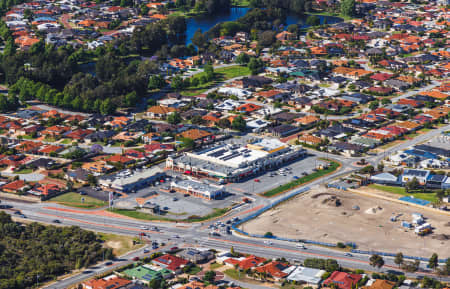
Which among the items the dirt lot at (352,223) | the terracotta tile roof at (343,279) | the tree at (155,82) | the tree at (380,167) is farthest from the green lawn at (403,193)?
the tree at (155,82)

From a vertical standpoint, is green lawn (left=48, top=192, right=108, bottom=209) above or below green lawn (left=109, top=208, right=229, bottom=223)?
below

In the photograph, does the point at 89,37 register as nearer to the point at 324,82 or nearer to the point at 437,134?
the point at 324,82

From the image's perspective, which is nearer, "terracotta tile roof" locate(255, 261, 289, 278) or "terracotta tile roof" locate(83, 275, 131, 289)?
"terracotta tile roof" locate(83, 275, 131, 289)

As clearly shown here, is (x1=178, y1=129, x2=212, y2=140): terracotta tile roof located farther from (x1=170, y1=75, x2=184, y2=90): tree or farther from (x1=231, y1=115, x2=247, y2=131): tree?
(x1=170, y1=75, x2=184, y2=90): tree

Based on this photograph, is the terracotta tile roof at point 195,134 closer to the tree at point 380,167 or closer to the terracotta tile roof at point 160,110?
the terracotta tile roof at point 160,110

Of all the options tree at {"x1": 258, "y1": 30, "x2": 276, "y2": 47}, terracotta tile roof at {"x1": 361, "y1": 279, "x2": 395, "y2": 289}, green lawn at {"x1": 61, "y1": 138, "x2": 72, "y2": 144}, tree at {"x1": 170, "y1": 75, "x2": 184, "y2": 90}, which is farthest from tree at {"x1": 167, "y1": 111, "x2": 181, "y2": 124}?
terracotta tile roof at {"x1": 361, "y1": 279, "x2": 395, "y2": 289}

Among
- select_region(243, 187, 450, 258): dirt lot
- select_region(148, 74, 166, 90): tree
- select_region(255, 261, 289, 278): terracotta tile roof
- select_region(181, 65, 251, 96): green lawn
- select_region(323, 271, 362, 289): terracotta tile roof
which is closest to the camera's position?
select_region(323, 271, 362, 289): terracotta tile roof

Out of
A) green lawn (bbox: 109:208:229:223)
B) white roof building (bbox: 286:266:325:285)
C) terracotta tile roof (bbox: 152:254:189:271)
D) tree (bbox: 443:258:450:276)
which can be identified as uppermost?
tree (bbox: 443:258:450:276)
